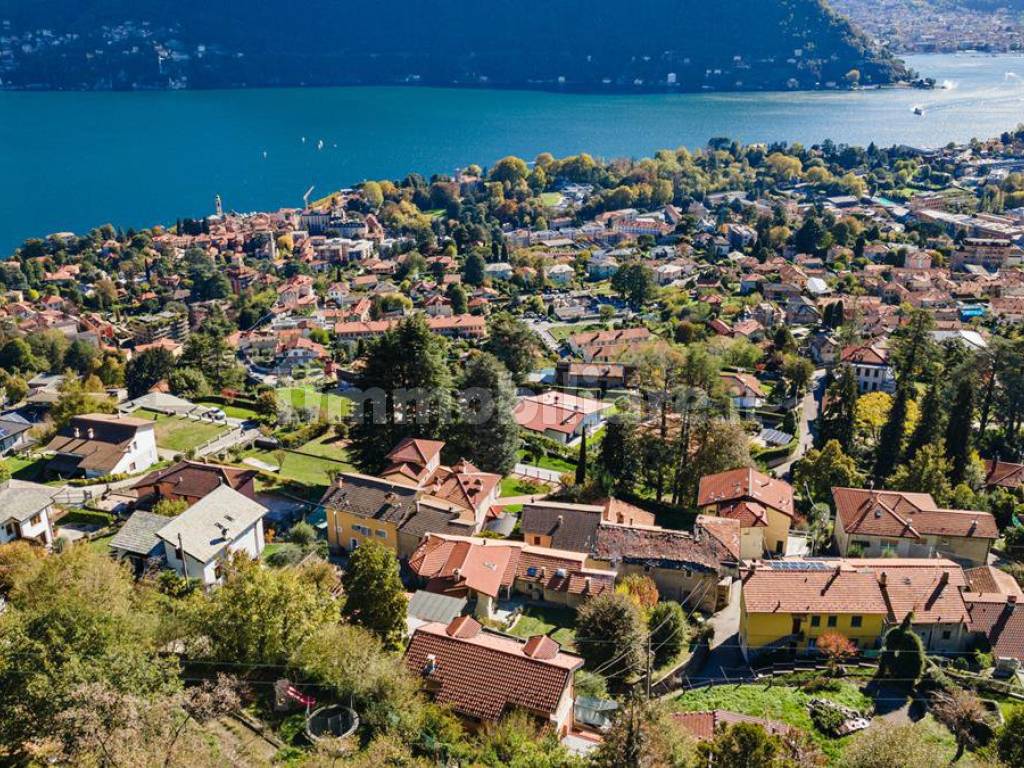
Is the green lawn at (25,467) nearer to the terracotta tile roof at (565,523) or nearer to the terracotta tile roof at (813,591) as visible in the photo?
the terracotta tile roof at (565,523)

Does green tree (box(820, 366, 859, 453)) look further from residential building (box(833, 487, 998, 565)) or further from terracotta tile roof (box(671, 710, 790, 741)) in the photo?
terracotta tile roof (box(671, 710, 790, 741))

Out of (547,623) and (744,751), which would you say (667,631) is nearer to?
(547,623)

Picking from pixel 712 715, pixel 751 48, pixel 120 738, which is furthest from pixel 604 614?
pixel 751 48

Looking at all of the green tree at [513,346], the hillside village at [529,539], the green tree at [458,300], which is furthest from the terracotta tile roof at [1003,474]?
the green tree at [458,300]

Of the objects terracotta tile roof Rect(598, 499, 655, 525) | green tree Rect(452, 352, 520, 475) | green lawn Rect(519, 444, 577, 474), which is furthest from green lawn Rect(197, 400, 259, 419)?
terracotta tile roof Rect(598, 499, 655, 525)

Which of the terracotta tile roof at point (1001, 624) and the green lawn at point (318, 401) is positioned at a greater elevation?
the terracotta tile roof at point (1001, 624)

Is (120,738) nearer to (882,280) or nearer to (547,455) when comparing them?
(547,455)

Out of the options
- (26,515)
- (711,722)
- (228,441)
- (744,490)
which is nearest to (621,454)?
(744,490)
